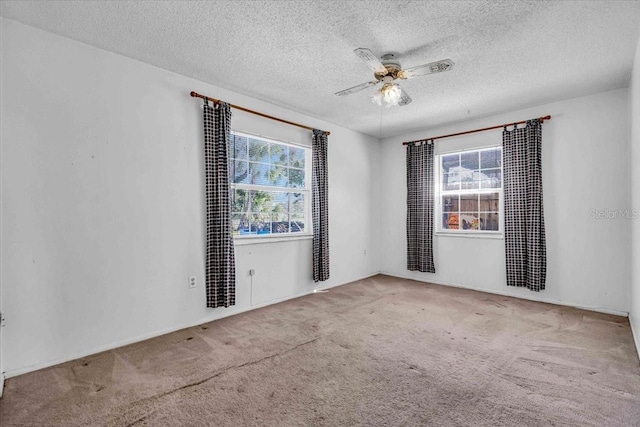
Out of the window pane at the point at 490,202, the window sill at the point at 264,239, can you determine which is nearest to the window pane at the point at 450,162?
the window pane at the point at 490,202

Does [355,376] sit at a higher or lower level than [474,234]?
lower

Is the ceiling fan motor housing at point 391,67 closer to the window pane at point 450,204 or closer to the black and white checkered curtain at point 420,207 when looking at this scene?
the black and white checkered curtain at point 420,207

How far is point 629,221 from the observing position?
11.0ft

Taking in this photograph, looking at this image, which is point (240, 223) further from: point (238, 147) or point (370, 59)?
point (370, 59)

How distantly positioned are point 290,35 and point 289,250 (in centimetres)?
255

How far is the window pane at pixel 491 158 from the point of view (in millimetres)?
4426

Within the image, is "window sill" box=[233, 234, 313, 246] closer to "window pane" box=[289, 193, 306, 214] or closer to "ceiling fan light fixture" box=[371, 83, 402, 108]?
"window pane" box=[289, 193, 306, 214]

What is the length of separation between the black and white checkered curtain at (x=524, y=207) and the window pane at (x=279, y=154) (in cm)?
292

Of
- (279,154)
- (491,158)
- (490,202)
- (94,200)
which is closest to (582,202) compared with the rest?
(490,202)

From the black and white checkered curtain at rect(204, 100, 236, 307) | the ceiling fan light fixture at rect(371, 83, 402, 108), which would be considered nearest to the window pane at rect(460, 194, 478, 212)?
the ceiling fan light fixture at rect(371, 83, 402, 108)

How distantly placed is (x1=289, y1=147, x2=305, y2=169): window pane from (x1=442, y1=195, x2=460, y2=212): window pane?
2.36m

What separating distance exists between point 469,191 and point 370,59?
317cm

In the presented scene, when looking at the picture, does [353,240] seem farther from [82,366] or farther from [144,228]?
[82,366]

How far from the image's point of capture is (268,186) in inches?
154
